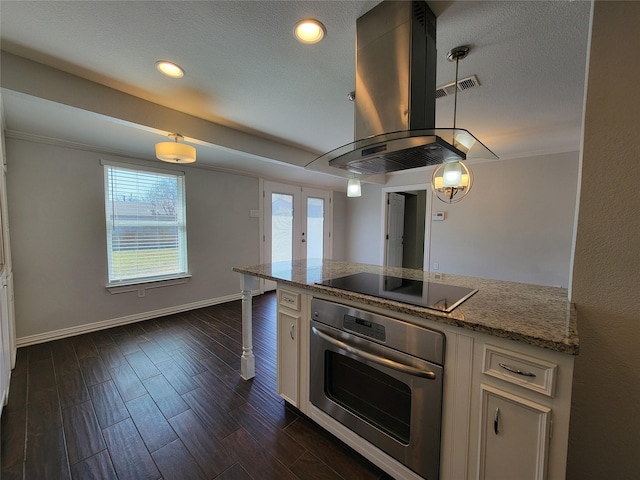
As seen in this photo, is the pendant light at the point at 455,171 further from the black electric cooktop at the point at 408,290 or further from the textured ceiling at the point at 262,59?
the black electric cooktop at the point at 408,290

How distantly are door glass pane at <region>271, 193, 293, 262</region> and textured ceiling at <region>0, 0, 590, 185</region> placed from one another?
2.18 m

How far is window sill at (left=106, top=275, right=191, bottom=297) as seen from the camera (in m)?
3.17

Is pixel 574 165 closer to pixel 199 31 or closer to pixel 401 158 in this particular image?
pixel 401 158

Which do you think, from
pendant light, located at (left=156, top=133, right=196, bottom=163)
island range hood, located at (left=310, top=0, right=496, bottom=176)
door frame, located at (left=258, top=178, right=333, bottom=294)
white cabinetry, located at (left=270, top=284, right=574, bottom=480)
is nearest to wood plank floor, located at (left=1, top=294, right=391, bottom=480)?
white cabinetry, located at (left=270, top=284, right=574, bottom=480)

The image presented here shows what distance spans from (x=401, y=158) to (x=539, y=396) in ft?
3.77

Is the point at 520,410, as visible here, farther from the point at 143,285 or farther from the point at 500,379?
the point at 143,285

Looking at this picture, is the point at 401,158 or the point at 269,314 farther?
the point at 269,314

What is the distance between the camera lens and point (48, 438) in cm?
154

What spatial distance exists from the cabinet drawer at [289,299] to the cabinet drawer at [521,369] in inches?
40.0

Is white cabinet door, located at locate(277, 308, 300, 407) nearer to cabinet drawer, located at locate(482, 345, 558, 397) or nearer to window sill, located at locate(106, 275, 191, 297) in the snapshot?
cabinet drawer, located at locate(482, 345, 558, 397)

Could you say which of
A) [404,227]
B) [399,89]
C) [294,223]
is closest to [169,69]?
[399,89]

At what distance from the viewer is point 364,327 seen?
129cm

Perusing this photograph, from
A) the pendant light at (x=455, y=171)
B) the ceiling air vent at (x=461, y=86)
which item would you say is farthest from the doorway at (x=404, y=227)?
the ceiling air vent at (x=461, y=86)

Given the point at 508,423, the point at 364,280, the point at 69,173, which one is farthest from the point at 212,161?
the point at 508,423
